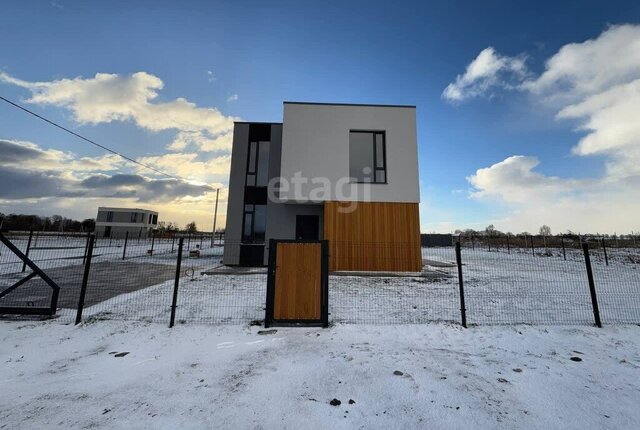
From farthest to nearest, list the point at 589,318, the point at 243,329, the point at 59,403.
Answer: the point at 589,318 → the point at 243,329 → the point at 59,403

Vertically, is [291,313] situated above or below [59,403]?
above

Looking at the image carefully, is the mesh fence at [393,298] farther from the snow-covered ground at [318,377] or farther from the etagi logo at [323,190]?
the etagi logo at [323,190]

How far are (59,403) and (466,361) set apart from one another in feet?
18.3

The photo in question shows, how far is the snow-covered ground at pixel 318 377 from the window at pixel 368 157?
373 inches

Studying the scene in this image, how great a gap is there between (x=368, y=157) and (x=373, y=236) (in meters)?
4.30

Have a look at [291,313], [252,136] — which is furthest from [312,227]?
[291,313]

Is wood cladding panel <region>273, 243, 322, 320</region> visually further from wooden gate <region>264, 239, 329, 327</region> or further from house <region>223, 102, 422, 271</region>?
house <region>223, 102, 422, 271</region>

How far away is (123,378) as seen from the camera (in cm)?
378

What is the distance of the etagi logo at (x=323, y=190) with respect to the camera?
44.5ft

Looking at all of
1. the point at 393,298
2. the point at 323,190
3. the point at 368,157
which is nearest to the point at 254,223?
the point at 323,190

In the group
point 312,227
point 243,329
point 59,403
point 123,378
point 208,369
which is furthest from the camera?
point 312,227

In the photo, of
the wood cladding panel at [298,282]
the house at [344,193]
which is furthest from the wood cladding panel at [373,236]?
the wood cladding panel at [298,282]

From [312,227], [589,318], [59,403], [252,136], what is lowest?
[59,403]

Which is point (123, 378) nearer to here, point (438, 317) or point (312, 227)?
point (438, 317)
